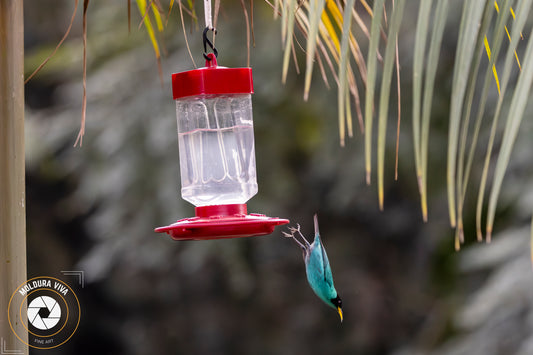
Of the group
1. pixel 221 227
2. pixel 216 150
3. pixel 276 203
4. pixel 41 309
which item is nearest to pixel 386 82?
pixel 221 227

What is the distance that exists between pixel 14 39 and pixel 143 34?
8.72 feet

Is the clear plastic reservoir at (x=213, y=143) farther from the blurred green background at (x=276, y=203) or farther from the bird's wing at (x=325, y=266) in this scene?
the blurred green background at (x=276, y=203)

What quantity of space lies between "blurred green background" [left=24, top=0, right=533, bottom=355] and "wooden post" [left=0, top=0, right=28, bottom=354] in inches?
78.5

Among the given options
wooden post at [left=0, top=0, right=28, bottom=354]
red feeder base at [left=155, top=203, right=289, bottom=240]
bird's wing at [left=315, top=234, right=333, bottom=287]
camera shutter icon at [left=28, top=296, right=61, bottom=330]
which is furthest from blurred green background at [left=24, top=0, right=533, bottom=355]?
wooden post at [left=0, top=0, right=28, bottom=354]

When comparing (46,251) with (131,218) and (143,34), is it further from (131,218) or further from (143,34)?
(143,34)

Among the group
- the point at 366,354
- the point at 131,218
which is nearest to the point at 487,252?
the point at 131,218

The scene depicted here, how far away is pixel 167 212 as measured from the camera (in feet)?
11.2

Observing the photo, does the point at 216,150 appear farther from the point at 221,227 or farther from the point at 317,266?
the point at 221,227

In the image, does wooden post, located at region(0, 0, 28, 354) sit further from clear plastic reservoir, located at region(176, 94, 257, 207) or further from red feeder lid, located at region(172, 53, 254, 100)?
clear plastic reservoir, located at region(176, 94, 257, 207)

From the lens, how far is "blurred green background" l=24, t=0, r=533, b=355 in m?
3.45

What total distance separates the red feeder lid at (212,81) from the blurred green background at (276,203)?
1.68 m

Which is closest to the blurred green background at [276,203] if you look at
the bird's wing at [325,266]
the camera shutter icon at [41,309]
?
the camera shutter icon at [41,309]

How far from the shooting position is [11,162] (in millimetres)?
1121

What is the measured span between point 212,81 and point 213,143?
0.62 m
